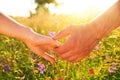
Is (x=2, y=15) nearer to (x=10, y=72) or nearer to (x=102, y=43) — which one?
(x=10, y=72)

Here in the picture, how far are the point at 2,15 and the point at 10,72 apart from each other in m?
1.30

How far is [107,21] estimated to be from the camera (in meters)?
3.96

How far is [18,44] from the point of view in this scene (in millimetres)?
6285

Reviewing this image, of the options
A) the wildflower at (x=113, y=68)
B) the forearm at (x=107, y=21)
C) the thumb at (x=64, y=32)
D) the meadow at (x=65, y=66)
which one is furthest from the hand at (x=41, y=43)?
the wildflower at (x=113, y=68)

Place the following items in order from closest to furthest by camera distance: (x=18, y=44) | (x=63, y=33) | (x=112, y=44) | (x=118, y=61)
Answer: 1. (x=63, y=33)
2. (x=118, y=61)
3. (x=112, y=44)
4. (x=18, y=44)

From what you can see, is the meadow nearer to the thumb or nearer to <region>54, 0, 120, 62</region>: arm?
<region>54, 0, 120, 62</region>: arm

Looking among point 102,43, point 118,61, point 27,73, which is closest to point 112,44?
point 102,43

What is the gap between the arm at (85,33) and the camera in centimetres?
395

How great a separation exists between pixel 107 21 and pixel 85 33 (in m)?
0.20

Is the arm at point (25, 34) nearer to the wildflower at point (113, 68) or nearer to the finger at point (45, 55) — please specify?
the finger at point (45, 55)

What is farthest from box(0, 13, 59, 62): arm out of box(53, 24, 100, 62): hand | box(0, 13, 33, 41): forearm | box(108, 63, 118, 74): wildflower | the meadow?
box(108, 63, 118, 74): wildflower

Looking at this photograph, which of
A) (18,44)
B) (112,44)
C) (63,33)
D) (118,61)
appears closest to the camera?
(63,33)

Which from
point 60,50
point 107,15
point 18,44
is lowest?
point 60,50

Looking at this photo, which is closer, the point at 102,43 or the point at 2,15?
the point at 2,15
